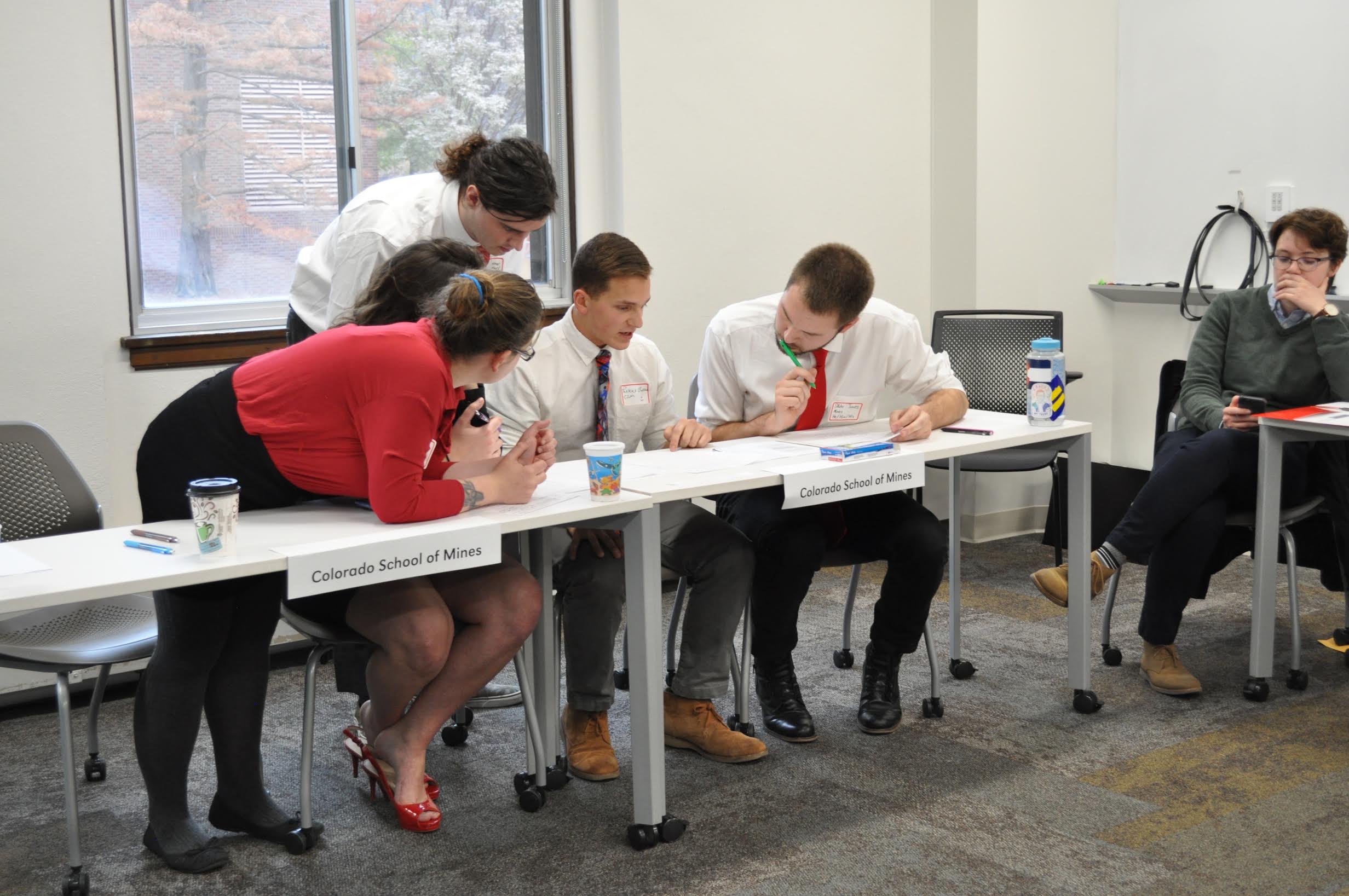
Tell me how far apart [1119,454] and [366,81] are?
11.2 ft

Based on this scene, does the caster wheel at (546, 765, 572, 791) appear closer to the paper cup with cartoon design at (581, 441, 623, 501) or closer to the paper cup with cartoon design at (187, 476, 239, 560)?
the paper cup with cartoon design at (581, 441, 623, 501)

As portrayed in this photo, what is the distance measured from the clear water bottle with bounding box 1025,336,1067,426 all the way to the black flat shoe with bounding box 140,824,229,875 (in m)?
2.08

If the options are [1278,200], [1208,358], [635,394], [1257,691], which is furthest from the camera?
[1278,200]

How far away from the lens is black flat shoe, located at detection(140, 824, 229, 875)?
2.43 m

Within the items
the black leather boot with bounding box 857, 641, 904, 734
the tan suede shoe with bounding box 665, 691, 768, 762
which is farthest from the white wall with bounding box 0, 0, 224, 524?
the black leather boot with bounding box 857, 641, 904, 734

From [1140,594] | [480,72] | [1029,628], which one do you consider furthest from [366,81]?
[1140,594]

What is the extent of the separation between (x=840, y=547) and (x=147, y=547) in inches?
63.5

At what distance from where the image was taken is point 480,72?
437 cm

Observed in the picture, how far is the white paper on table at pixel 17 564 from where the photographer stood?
194 centimetres

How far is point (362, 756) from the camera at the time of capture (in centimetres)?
270

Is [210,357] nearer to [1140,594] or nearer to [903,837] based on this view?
[903,837]

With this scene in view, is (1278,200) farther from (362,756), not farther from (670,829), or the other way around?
(362,756)

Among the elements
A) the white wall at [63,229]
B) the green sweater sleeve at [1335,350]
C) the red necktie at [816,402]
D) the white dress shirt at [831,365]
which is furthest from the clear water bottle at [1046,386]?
the white wall at [63,229]

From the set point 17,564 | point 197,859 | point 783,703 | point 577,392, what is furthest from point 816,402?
point 17,564
